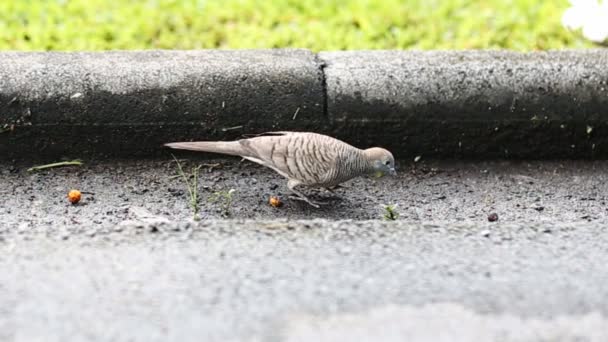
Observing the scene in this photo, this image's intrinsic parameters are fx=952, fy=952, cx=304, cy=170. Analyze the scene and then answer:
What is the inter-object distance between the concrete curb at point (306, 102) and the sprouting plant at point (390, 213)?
0.45 metres

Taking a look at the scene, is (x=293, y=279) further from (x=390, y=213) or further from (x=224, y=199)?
(x=224, y=199)

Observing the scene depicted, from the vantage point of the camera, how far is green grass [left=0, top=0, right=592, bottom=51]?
5.40 metres

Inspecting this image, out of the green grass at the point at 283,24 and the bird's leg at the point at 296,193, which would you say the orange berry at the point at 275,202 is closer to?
the bird's leg at the point at 296,193

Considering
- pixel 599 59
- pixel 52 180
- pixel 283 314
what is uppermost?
pixel 599 59

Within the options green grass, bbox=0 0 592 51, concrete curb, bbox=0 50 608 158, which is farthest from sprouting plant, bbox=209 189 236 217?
green grass, bbox=0 0 592 51

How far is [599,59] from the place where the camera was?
4.57 meters

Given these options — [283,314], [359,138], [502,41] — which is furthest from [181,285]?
[502,41]

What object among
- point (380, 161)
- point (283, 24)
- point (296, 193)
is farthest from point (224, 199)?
point (283, 24)

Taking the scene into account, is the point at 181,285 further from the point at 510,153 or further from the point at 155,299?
the point at 510,153

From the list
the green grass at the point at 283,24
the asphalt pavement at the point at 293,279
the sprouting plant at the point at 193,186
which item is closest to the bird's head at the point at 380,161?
the asphalt pavement at the point at 293,279

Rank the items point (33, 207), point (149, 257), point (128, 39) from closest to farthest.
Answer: point (149, 257) → point (33, 207) → point (128, 39)

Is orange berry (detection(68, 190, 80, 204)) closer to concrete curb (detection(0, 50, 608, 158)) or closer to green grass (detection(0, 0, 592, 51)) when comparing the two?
concrete curb (detection(0, 50, 608, 158))

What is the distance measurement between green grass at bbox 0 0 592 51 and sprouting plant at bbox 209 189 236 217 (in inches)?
57.0

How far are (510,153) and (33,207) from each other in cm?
219
